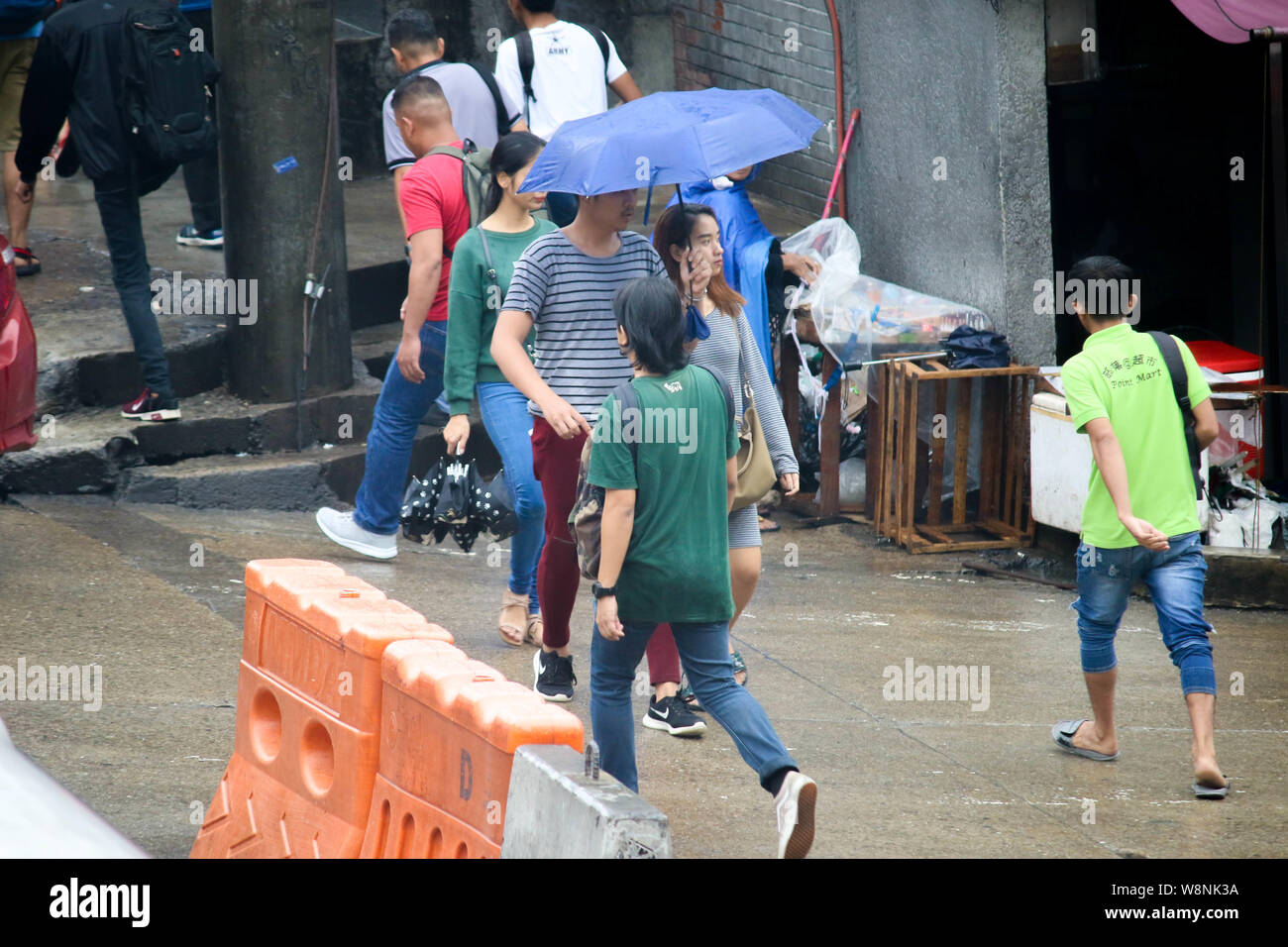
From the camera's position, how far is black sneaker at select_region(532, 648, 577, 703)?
541cm

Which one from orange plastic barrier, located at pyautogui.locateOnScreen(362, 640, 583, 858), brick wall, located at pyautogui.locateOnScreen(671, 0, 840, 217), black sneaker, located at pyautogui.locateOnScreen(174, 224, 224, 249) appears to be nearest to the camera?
orange plastic barrier, located at pyautogui.locateOnScreen(362, 640, 583, 858)

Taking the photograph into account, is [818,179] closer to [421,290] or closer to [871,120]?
[871,120]

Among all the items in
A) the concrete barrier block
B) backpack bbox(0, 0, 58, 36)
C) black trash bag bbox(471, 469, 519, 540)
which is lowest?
the concrete barrier block

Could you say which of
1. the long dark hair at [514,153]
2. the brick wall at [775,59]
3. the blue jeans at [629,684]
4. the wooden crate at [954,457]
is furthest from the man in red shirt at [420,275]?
the brick wall at [775,59]

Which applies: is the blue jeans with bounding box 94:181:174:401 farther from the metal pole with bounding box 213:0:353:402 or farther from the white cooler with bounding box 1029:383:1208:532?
the white cooler with bounding box 1029:383:1208:532

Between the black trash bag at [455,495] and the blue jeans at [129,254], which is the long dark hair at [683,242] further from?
the blue jeans at [129,254]

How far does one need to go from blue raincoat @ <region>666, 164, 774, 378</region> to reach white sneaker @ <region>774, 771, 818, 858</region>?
407cm

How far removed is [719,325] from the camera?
5195 millimetres

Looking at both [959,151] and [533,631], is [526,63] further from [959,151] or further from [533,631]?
[533,631]

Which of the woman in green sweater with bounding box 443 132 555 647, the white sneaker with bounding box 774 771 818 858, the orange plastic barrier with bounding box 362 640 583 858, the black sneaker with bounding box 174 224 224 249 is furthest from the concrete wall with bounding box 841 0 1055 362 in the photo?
the orange plastic barrier with bounding box 362 640 583 858

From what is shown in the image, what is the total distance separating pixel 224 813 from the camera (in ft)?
13.9

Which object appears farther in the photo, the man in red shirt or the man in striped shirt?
the man in red shirt

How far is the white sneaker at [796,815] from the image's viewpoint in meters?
3.92

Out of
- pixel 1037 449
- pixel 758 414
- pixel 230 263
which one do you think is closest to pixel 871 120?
pixel 1037 449
